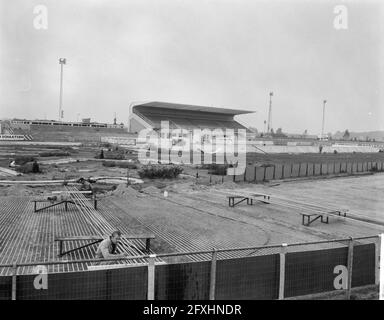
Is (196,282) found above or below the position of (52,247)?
above

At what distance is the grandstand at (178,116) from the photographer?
97438 millimetres

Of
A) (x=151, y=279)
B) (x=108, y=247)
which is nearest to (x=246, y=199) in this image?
(x=108, y=247)

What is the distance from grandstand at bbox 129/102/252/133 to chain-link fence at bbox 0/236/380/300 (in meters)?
83.5

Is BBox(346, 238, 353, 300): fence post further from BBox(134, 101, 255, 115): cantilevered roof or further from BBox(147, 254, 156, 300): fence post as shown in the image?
BBox(134, 101, 255, 115): cantilevered roof

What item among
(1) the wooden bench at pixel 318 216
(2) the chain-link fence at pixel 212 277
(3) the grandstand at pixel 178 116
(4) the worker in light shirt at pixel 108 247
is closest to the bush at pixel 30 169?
(1) the wooden bench at pixel 318 216

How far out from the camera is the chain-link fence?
17.4 feet

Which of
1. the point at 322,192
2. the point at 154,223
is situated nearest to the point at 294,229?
the point at 154,223

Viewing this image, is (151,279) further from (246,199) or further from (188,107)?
(188,107)

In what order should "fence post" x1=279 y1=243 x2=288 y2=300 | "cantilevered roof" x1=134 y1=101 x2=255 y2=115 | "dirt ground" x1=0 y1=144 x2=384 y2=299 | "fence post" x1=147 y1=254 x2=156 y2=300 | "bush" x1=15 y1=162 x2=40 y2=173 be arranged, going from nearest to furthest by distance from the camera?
"fence post" x1=147 y1=254 x2=156 y2=300
"fence post" x1=279 y1=243 x2=288 y2=300
"dirt ground" x1=0 y1=144 x2=384 y2=299
"bush" x1=15 y1=162 x2=40 y2=173
"cantilevered roof" x1=134 y1=101 x2=255 y2=115

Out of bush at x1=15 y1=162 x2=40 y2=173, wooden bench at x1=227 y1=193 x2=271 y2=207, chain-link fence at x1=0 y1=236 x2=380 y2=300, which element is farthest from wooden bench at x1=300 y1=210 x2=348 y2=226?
bush at x1=15 y1=162 x2=40 y2=173

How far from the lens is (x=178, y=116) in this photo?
105062 mm
